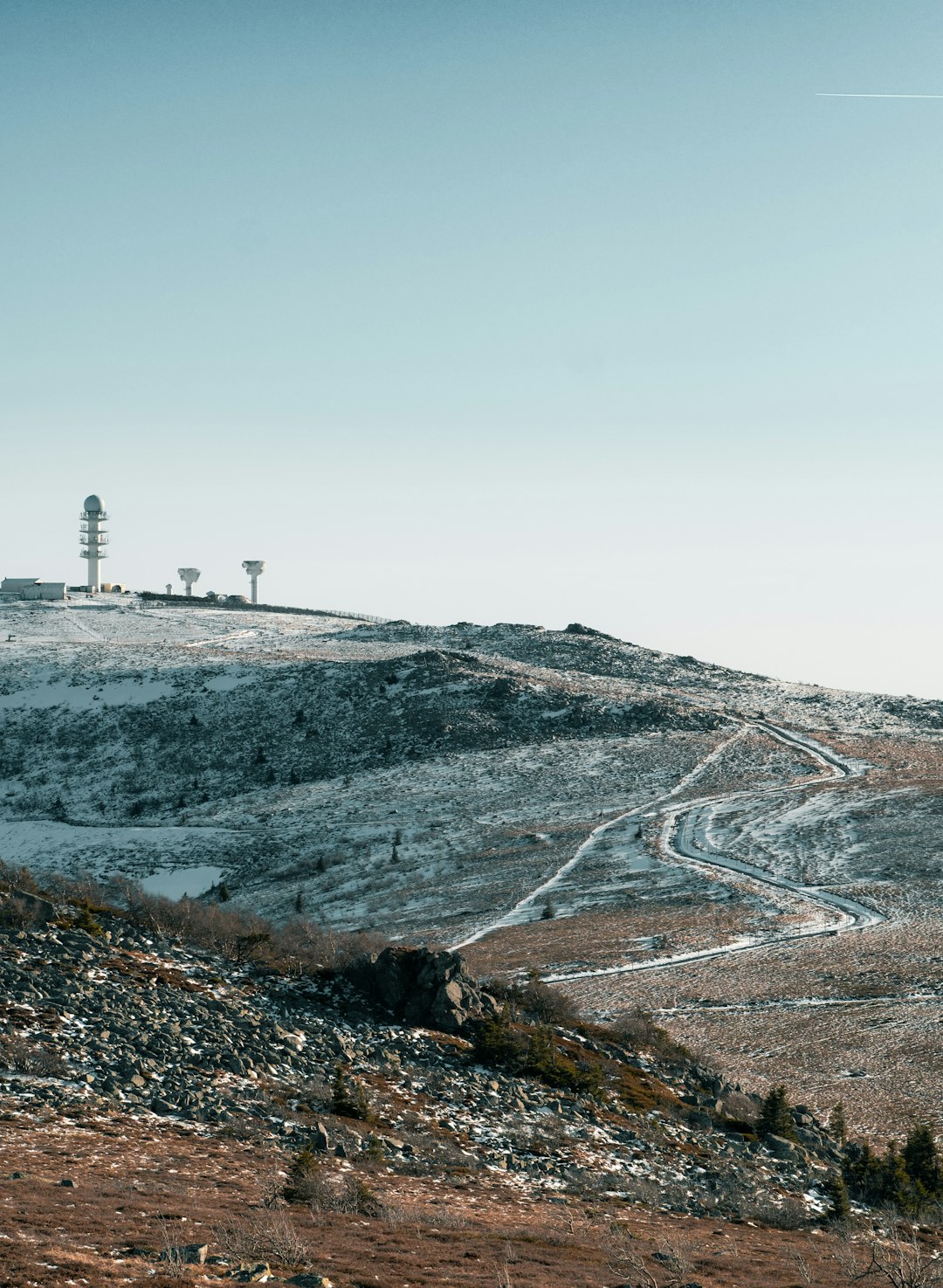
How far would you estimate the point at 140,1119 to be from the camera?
17.0 m

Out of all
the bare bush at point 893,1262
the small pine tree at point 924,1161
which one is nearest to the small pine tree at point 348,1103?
the bare bush at point 893,1262

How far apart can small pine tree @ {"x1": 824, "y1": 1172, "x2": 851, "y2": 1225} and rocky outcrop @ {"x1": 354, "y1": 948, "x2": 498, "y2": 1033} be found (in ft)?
25.5

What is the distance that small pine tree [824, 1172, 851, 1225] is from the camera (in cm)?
1712

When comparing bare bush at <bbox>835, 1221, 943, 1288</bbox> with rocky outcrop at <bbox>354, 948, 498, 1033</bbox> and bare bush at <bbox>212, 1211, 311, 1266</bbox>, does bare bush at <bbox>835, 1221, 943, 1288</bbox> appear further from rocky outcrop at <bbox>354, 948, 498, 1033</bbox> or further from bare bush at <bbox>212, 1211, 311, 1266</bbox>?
rocky outcrop at <bbox>354, 948, 498, 1033</bbox>

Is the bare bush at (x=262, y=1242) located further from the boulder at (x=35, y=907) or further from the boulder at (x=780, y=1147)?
the boulder at (x=35, y=907)

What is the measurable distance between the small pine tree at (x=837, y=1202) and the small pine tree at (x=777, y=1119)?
63.6 inches

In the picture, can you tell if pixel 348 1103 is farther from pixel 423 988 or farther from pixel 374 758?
pixel 374 758

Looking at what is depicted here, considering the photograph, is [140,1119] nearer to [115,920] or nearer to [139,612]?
[115,920]

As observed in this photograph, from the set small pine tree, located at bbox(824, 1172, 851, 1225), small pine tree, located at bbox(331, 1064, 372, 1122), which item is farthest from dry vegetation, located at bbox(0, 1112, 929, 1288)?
small pine tree, located at bbox(331, 1064, 372, 1122)

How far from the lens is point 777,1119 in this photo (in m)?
21.1

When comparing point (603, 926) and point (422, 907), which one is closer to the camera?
point (603, 926)

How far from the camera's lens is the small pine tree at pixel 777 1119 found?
68.9 ft

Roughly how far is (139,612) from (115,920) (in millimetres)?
102756

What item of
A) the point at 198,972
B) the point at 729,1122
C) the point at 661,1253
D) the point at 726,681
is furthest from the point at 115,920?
the point at 726,681
